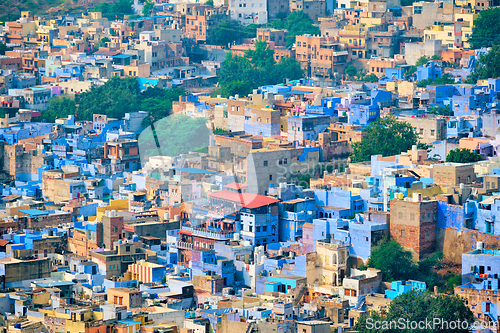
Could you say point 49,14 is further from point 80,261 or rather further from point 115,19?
point 80,261

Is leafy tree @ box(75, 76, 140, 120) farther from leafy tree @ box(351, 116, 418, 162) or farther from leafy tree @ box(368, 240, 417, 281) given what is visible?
leafy tree @ box(368, 240, 417, 281)

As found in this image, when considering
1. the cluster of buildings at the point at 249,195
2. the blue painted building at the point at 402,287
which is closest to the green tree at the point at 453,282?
the cluster of buildings at the point at 249,195

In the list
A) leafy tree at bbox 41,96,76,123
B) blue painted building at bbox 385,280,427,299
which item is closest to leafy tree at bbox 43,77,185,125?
leafy tree at bbox 41,96,76,123

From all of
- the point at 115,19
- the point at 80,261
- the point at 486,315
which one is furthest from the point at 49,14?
the point at 486,315

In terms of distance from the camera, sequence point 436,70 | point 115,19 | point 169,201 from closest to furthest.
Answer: point 169,201 < point 436,70 < point 115,19

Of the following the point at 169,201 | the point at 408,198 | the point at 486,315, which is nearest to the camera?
the point at 486,315

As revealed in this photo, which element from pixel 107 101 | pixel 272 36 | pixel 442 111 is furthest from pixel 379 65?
pixel 107 101

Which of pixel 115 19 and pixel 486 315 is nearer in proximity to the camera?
pixel 486 315

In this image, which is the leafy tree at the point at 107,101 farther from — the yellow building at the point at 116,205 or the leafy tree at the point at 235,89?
the yellow building at the point at 116,205
